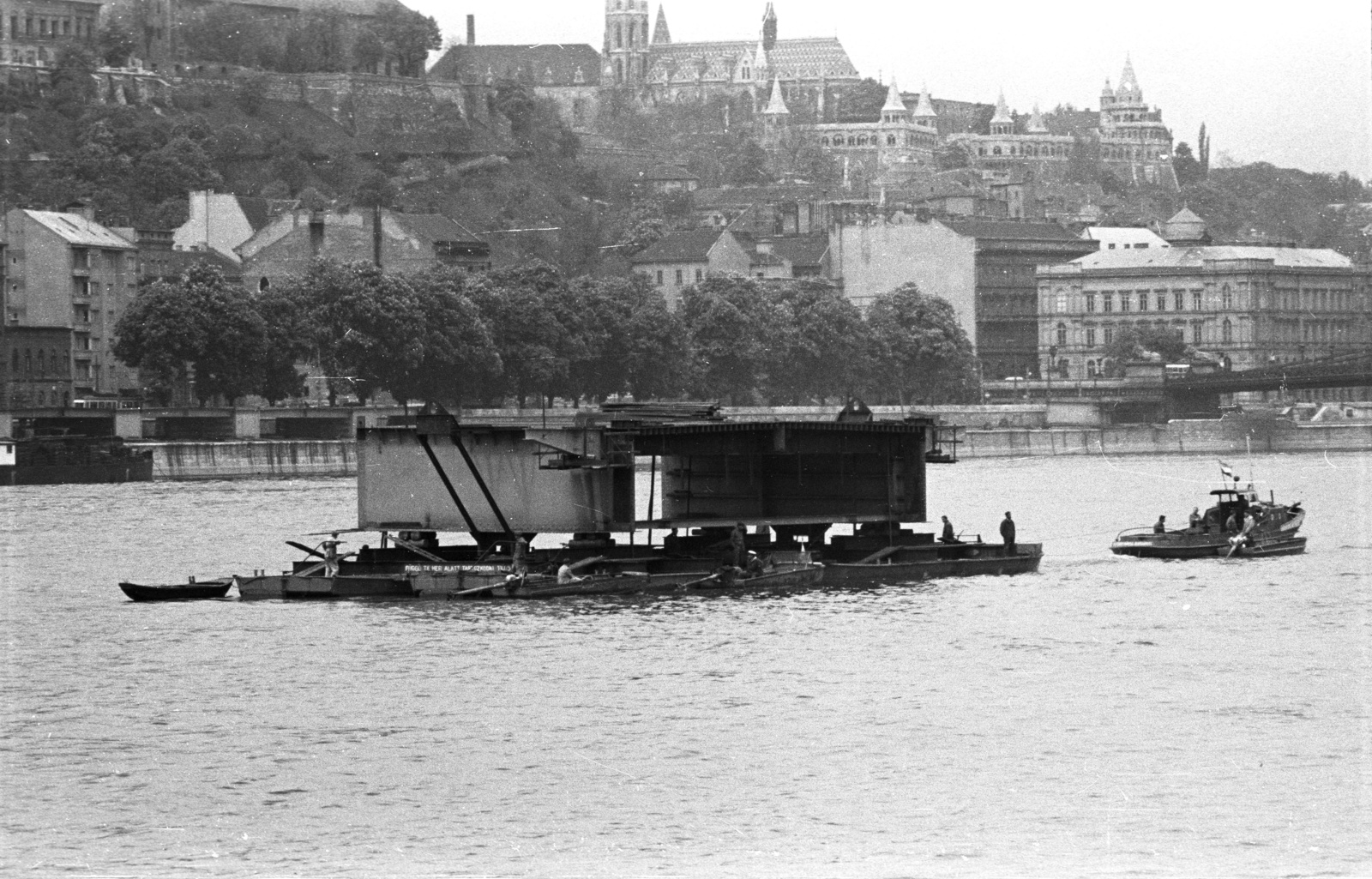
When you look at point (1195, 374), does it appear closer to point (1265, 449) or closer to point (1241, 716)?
point (1265, 449)

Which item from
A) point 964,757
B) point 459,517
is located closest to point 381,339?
point 459,517

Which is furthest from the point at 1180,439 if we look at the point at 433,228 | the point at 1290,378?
the point at 433,228

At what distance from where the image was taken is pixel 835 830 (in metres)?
39.9

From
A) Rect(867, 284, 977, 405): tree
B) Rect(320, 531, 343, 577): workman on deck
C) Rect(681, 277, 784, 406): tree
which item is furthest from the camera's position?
Rect(867, 284, 977, 405): tree

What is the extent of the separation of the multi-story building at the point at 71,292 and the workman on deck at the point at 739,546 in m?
88.5

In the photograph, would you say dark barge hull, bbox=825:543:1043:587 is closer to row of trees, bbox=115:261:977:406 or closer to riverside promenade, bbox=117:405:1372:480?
row of trees, bbox=115:261:977:406

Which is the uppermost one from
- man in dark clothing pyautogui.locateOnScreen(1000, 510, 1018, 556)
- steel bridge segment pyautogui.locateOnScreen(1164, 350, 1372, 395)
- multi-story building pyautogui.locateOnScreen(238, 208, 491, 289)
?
multi-story building pyautogui.locateOnScreen(238, 208, 491, 289)

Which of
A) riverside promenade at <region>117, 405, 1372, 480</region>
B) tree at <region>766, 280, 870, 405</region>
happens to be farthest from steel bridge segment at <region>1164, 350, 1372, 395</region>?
tree at <region>766, 280, 870, 405</region>

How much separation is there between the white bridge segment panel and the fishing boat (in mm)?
16849

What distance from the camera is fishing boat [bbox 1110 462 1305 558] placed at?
80.6 meters

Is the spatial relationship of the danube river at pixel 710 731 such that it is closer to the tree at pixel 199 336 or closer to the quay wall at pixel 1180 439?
the tree at pixel 199 336

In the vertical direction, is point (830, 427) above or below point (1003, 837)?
above

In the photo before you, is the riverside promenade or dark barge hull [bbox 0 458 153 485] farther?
the riverside promenade

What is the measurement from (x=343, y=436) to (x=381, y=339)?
5.61m
